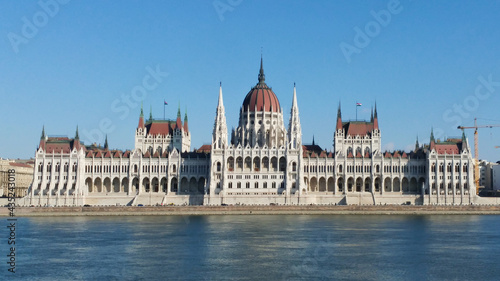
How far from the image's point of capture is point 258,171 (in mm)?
141000

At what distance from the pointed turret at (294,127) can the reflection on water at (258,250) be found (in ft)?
132

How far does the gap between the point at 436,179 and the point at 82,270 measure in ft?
322

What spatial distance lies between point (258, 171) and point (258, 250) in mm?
69745

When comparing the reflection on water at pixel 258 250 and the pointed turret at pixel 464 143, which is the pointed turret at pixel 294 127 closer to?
the pointed turret at pixel 464 143

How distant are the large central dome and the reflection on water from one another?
48.6 meters

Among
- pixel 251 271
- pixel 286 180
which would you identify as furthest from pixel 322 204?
pixel 251 271

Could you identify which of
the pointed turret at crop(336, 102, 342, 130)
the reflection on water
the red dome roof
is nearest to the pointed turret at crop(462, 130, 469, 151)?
→ the pointed turret at crop(336, 102, 342, 130)

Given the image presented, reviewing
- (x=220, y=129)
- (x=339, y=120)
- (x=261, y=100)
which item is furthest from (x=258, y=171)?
(x=339, y=120)

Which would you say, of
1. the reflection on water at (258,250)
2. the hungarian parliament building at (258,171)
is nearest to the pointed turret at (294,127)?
the hungarian parliament building at (258,171)

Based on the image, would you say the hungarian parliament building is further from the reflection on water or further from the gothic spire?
the reflection on water

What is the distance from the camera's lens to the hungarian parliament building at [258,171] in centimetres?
14012

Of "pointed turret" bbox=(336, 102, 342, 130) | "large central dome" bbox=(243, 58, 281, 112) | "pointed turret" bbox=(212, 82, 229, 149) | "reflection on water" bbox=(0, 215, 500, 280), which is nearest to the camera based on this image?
"reflection on water" bbox=(0, 215, 500, 280)

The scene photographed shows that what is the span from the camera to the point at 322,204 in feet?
457

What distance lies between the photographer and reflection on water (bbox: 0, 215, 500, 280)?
58156mm
